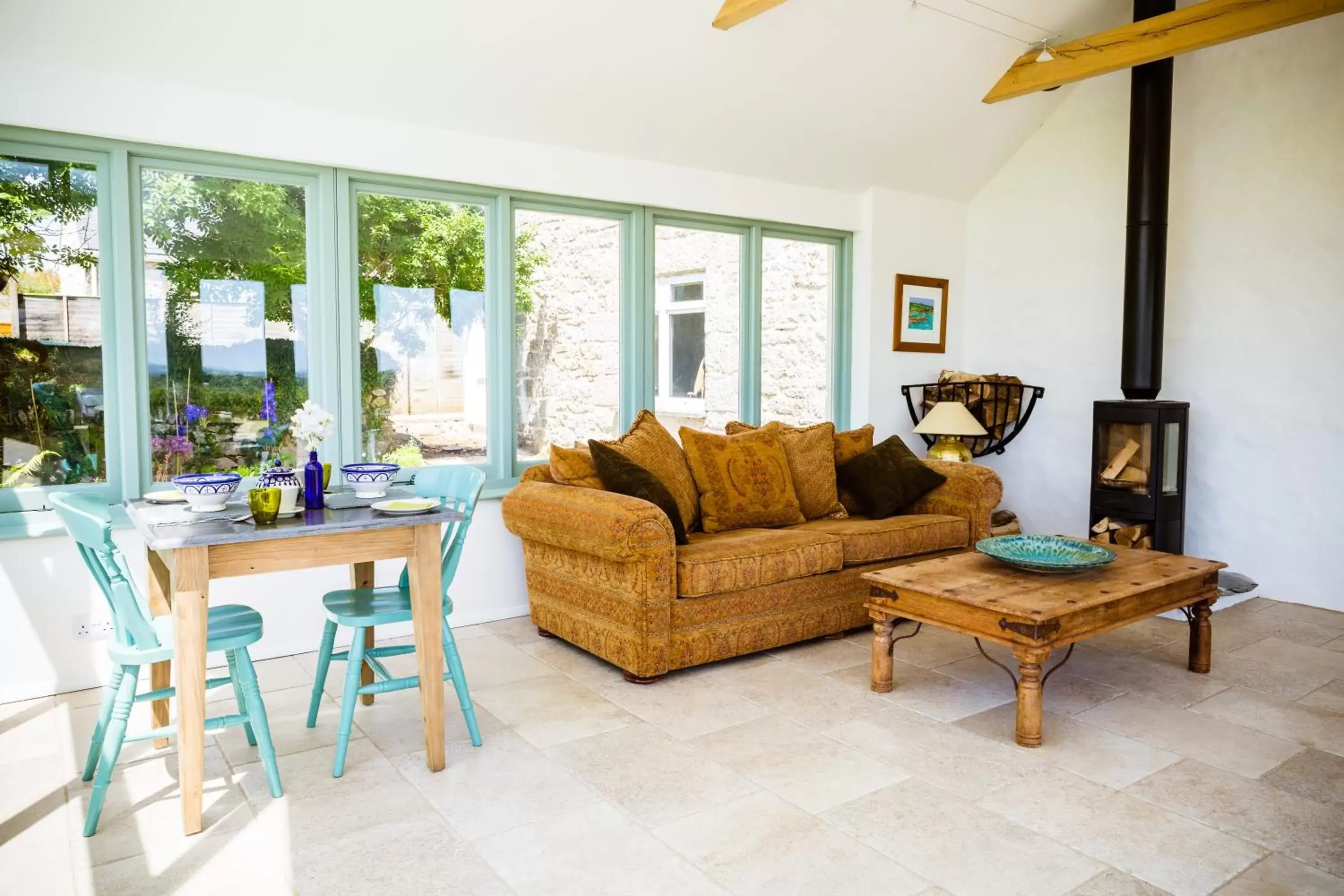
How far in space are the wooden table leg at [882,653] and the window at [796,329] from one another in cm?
234

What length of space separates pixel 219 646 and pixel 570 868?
1.14m

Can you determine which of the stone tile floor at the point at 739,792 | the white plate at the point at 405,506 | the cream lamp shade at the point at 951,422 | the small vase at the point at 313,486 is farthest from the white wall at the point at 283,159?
the cream lamp shade at the point at 951,422

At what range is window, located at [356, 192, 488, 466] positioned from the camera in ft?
13.7

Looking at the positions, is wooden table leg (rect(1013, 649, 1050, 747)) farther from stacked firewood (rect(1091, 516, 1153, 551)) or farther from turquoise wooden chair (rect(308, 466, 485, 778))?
stacked firewood (rect(1091, 516, 1153, 551))

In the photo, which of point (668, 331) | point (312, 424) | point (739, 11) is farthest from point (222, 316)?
point (739, 11)

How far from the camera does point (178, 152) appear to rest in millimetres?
3658

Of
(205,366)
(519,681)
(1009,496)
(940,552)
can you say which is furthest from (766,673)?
(1009,496)

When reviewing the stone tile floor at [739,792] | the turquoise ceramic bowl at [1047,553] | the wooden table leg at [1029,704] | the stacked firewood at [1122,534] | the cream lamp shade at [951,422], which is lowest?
the stone tile floor at [739,792]

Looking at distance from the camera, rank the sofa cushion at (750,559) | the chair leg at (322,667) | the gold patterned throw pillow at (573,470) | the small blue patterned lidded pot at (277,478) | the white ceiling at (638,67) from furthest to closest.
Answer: the gold patterned throw pillow at (573,470) → the sofa cushion at (750,559) → the white ceiling at (638,67) → the chair leg at (322,667) → the small blue patterned lidded pot at (277,478)

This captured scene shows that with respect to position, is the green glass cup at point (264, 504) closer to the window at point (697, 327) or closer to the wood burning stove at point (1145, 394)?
the window at point (697, 327)

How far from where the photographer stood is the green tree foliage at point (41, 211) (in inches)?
135

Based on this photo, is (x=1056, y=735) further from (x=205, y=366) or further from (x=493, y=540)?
(x=205, y=366)

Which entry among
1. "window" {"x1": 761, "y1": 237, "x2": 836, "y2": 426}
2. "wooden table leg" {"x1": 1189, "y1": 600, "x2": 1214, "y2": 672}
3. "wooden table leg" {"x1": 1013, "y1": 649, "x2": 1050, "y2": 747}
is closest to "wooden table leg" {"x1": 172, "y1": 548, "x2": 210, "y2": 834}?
"wooden table leg" {"x1": 1013, "y1": 649, "x2": 1050, "y2": 747}

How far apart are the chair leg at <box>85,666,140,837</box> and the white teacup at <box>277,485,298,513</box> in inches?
22.3
